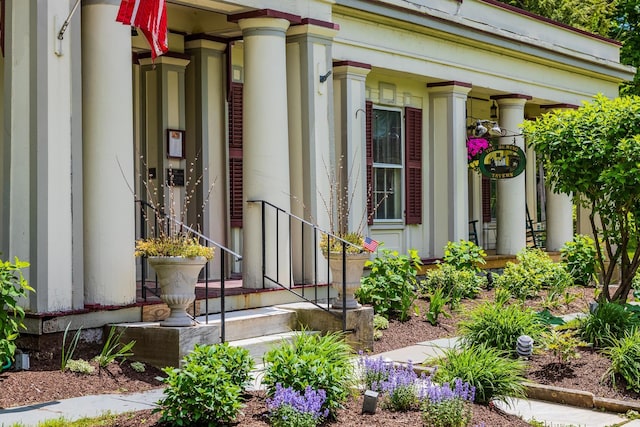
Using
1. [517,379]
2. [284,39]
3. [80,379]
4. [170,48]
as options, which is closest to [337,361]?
[517,379]

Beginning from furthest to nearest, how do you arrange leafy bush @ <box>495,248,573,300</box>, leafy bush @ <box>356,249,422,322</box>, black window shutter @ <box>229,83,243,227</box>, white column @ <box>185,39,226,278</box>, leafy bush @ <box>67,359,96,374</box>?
leafy bush @ <box>495,248,573,300</box> < black window shutter @ <box>229,83,243,227</box> < white column @ <box>185,39,226,278</box> < leafy bush @ <box>356,249,422,322</box> < leafy bush @ <box>67,359,96,374</box>

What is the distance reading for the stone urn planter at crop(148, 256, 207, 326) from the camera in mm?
8070

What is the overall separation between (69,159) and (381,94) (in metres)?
7.58

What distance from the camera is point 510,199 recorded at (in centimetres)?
1686

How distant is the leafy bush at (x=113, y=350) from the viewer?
8156 millimetres

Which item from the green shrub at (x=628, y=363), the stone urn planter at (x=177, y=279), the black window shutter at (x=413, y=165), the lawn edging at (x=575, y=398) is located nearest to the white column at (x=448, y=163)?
A: the black window shutter at (x=413, y=165)

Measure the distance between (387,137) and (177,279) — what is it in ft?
25.6

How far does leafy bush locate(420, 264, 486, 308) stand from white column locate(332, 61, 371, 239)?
4.26ft

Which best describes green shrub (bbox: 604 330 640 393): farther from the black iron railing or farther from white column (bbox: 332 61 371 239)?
white column (bbox: 332 61 371 239)

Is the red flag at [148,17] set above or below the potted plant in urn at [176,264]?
above

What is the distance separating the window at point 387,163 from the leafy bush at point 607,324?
5900 millimetres

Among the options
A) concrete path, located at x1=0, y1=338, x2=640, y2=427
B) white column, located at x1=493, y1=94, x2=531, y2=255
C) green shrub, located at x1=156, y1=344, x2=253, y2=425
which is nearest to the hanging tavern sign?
white column, located at x1=493, y1=94, x2=531, y2=255

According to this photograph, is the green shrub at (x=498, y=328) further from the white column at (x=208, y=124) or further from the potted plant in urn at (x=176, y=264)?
the white column at (x=208, y=124)

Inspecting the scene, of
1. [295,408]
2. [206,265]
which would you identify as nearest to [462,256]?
[206,265]
